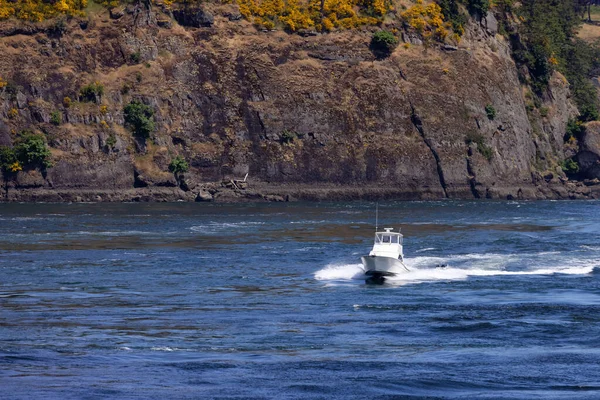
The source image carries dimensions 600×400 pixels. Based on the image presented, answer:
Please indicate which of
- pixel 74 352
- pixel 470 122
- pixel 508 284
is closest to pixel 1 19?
pixel 470 122

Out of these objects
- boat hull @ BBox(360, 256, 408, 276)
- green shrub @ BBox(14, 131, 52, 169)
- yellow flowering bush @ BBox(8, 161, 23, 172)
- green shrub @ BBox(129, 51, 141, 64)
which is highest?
green shrub @ BBox(129, 51, 141, 64)

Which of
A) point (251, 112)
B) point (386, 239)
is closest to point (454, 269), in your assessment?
point (386, 239)

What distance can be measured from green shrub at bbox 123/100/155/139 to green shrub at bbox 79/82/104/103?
3.24 metres

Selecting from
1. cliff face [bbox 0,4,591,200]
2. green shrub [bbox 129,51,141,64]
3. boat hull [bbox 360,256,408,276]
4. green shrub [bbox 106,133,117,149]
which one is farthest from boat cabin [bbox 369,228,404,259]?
green shrub [bbox 129,51,141,64]

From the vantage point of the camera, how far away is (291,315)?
44125mm

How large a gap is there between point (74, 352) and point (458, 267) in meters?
31.5

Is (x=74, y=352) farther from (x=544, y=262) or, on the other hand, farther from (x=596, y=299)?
(x=544, y=262)

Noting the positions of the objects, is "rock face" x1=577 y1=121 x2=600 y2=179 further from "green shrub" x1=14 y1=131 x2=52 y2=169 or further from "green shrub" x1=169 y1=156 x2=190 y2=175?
"green shrub" x1=14 y1=131 x2=52 y2=169

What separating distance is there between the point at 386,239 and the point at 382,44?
81.5 meters

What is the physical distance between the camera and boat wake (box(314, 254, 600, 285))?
5773cm

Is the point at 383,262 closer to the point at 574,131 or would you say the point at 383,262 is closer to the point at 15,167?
the point at 15,167

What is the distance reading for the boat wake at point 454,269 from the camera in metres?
57.7

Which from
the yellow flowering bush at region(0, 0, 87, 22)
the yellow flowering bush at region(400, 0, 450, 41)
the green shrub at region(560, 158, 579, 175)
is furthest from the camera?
the green shrub at region(560, 158, 579, 175)

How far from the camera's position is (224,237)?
81.2 m
